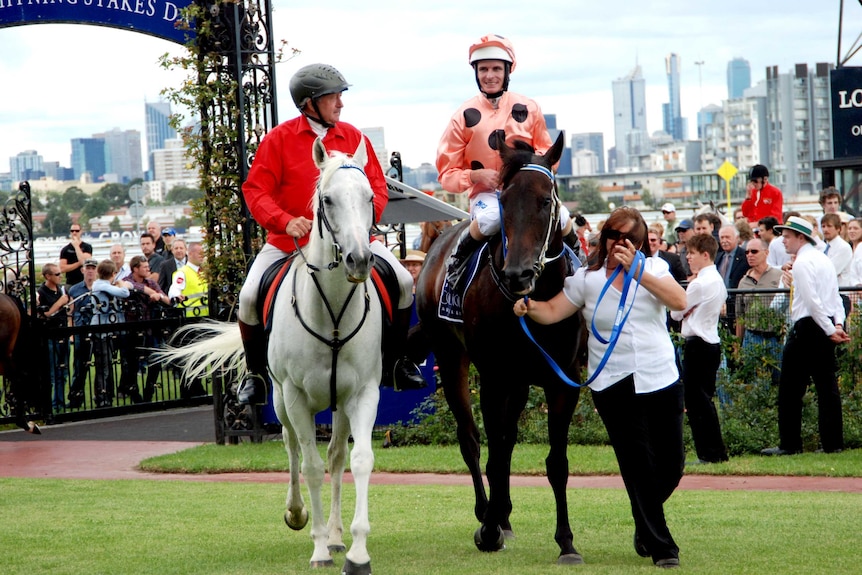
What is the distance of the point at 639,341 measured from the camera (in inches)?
245

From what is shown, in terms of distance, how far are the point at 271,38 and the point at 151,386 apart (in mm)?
5798

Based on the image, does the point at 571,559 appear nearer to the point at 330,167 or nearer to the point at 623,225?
the point at 623,225

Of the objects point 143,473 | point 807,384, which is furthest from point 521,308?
point 143,473

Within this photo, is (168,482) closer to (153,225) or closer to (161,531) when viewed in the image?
(161,531)

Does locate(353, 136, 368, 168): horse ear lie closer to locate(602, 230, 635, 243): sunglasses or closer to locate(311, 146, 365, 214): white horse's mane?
locate(311, 146, 365, 214): white horse's mane

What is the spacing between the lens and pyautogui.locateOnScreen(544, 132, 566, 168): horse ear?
6566 mm

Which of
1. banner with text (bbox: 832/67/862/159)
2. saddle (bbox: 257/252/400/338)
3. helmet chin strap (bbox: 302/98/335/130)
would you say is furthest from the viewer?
banner with text (bbox: 832/67/862/159)

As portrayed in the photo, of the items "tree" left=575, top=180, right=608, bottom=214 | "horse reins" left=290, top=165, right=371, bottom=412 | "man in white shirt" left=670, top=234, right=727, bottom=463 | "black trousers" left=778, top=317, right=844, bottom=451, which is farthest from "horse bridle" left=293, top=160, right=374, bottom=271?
"tree" left=575, top=180, right=608, bottom=214

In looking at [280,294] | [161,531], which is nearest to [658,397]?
[280,294]

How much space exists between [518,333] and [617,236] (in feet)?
2.95

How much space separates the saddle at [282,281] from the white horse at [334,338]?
18 cm

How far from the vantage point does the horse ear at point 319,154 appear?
21.0ft

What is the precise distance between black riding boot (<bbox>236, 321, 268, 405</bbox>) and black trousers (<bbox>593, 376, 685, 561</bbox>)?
2418mm

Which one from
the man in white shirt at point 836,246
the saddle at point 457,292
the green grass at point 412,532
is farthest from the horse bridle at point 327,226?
the man in white shirt at point 836,246
